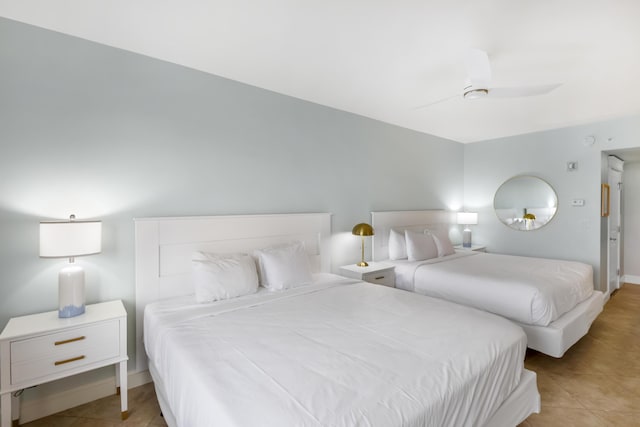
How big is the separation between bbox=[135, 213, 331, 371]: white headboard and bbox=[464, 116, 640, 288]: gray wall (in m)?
3.98

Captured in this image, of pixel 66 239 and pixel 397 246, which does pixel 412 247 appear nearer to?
pixel 397 246

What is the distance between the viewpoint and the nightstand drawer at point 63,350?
5.38ft

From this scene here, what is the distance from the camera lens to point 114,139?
7.32ft

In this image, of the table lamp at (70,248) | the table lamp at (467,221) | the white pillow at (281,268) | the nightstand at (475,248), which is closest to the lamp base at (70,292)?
the table lamp at (70,248)

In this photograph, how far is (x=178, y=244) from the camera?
95.7 inches

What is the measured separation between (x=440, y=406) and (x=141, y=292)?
7.06 feet

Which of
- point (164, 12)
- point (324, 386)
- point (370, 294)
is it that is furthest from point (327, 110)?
point (324, 386)

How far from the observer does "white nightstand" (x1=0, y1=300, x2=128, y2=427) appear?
1.61 m

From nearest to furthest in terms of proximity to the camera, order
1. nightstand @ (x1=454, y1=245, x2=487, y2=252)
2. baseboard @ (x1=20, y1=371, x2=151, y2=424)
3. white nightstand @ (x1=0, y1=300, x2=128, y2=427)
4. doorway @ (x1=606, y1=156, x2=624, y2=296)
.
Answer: white nightstand @ (x1=0, y1=300, x2=128, y2=427)
baseboard @ (x1=20, y1=371, x2=151, y2=424)
doorway @ (x1=606, y1=156, x2=624, y2=296)
nightstand @ (x1=454, y1=245, x2=487, y2=252)

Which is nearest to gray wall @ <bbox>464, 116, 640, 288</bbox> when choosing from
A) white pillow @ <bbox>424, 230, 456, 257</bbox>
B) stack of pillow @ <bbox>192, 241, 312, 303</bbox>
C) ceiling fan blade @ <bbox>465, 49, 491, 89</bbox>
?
white pillow @ <bbox>424, 230, 456, 257</bbox>

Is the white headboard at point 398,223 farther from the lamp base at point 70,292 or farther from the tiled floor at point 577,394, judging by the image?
the lamp base at point 70,292

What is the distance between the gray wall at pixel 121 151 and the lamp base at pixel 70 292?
245mm

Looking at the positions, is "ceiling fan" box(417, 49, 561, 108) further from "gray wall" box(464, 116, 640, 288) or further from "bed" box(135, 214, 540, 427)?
"gray wall" box(464, 116, 640, 288)

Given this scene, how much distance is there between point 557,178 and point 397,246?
2.72 meters
